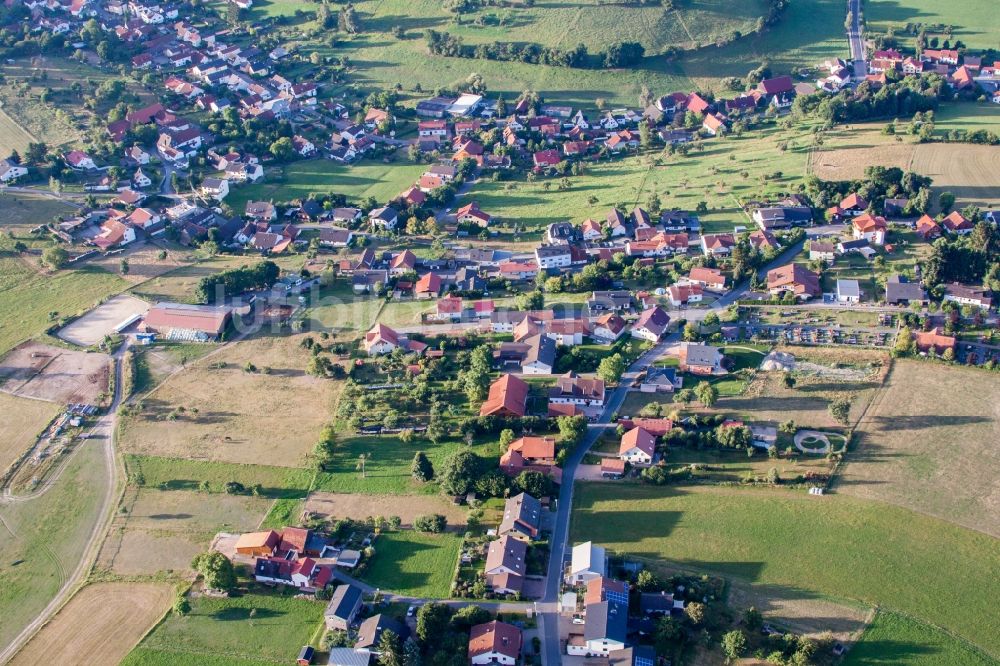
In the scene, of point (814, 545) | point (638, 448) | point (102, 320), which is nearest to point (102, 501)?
point (102, 320)

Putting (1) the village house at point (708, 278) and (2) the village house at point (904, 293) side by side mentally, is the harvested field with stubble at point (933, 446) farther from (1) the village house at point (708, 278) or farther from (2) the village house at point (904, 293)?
(1) the village house at point (708, 278)

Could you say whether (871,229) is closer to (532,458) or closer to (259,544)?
(532,458)

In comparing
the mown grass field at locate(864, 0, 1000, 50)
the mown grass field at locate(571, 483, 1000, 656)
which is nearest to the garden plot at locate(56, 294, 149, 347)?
the mown grass field at locate(571, 483, 1000, 656)

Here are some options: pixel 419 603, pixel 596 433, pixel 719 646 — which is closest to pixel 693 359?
pixel 596 433

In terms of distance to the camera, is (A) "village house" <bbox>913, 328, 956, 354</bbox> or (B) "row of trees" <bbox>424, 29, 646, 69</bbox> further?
(B) "row of trees" <bbox>424, 29, 646, 69</bbox>

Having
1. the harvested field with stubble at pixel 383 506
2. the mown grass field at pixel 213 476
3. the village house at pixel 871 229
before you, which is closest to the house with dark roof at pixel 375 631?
the harvested field with stubble at pixel 383 506

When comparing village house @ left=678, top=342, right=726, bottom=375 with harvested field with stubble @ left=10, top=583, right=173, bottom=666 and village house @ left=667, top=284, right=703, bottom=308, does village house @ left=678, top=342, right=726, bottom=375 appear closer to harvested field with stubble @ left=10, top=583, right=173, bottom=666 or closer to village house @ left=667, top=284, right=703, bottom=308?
Result: village house @ left=667, top=284, right=703, bottom=308
